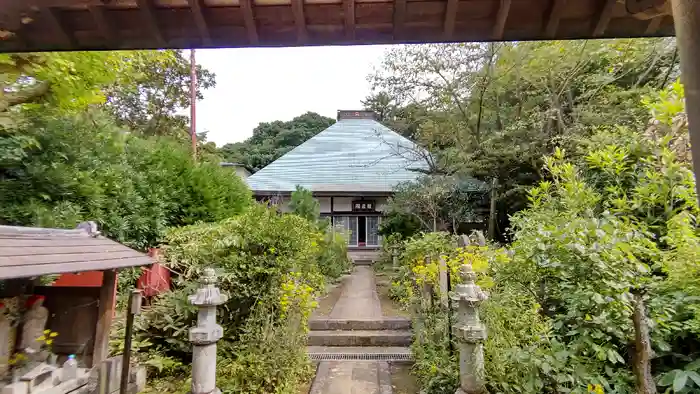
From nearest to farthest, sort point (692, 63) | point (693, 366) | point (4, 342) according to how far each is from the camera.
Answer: point (692, 63)
point (693, 366)
point (4, 342)

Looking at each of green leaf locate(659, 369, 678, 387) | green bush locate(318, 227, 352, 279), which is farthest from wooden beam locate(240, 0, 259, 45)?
green bush locate(318, 227, 352, 279)

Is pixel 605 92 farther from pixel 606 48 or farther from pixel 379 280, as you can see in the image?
pixel 379 280

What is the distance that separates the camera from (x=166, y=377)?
12.9 feet

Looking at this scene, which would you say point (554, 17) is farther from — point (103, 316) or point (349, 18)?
point (103, 316)

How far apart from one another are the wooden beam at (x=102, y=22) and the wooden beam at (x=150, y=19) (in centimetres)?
23

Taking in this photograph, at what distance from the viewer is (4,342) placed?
2523mm

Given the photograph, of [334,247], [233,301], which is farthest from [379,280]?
[233,301]

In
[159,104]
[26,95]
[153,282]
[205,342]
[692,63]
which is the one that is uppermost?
[159,104]

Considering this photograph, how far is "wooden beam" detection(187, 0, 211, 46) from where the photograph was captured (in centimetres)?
218

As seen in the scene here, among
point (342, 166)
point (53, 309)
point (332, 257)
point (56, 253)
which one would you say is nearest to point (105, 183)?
point (53, 309)

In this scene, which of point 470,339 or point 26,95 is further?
point 26,95

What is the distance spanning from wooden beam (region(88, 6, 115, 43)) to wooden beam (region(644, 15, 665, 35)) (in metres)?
3.58

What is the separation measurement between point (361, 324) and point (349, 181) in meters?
10.4

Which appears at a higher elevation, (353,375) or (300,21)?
(300,21)
